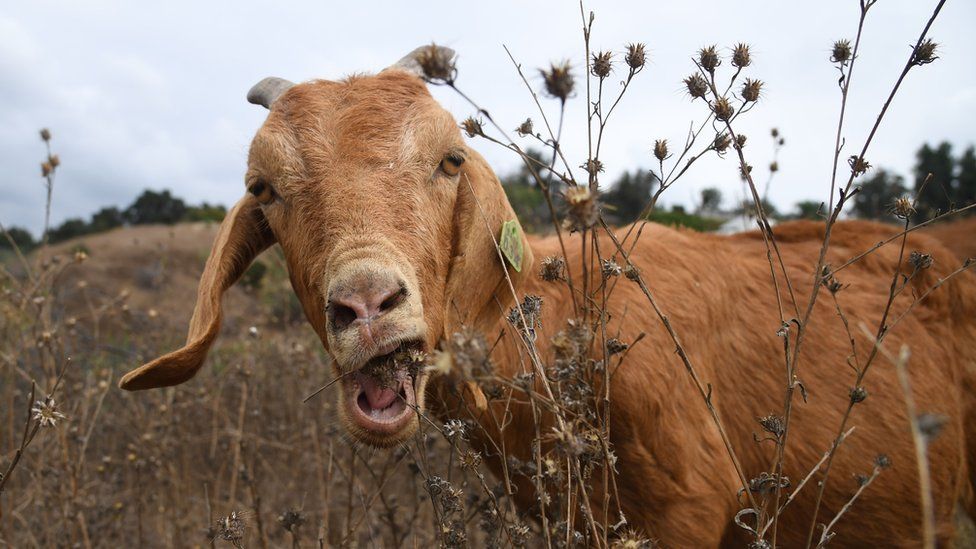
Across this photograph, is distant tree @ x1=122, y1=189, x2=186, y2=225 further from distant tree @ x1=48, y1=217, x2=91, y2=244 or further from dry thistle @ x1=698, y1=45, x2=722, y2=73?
dry thistle @ x1=698, y1=45, x2=722, y2=73

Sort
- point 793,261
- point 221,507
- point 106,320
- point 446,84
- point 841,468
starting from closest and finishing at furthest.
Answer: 1. point 446,84
2. point 841,468
3. point 793,261
4. point 221,507
5. point 106,320

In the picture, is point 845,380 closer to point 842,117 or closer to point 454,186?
point 842,117

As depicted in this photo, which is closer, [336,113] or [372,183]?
[372,183]

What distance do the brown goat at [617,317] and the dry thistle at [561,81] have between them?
738 millimetres

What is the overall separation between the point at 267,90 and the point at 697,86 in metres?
2.24

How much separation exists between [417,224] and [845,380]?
2.40m

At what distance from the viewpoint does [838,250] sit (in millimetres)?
3936

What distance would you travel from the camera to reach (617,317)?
2.90m

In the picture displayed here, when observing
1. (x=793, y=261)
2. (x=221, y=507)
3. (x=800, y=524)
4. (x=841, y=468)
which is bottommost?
(x=221, y=507)

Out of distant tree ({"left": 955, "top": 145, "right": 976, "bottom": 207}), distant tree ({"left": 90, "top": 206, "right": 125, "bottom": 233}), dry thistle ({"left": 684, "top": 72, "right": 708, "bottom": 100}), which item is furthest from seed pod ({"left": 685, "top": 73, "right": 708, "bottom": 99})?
distant tree ({"left": 90, "top": 206, "right": 125, "bottom": 233})

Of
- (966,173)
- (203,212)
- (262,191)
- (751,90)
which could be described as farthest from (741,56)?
(203,212)

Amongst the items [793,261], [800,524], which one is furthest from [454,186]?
[800,524]

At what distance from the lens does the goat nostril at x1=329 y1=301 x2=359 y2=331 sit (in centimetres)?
197

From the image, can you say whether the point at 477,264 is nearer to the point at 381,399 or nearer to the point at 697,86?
the point at 381,399
